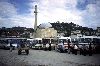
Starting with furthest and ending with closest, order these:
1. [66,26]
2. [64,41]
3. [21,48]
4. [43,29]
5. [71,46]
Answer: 1. [66,26]
2. [43,29]
3. [64,41]
4. [71,46]
5. [21,48]

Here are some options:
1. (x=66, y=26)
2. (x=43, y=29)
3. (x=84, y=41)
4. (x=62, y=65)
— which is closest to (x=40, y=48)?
(x=84, y=41)

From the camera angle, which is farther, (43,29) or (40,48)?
(43,29)

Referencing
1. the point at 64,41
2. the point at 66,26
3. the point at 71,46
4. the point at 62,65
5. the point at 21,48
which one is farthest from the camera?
the point at 66,26

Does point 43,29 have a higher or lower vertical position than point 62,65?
higher

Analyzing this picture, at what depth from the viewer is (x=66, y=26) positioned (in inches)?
2879

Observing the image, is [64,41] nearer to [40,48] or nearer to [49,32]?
[40,48]

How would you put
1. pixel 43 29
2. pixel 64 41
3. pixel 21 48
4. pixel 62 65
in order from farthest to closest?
1. pixel 43 29
2. pixel 64 41
3. pixel 21 48
4. pixel 62 65

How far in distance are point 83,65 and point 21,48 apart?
916cm

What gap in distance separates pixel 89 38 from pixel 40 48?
7.68 metres

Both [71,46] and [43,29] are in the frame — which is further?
[43,29]

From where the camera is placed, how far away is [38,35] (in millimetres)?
53344

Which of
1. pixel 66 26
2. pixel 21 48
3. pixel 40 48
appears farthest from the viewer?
pixel 66 26

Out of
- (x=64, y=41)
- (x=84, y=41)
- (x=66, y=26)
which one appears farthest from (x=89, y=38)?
(x=66, y=26)

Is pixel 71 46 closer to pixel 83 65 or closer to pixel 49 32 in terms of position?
pixel 83 65
